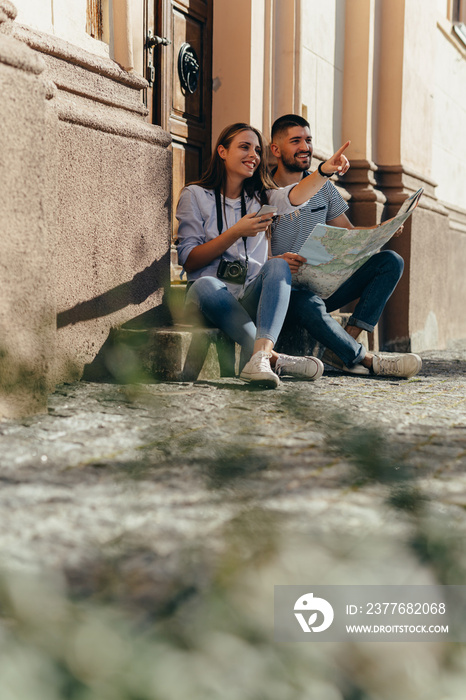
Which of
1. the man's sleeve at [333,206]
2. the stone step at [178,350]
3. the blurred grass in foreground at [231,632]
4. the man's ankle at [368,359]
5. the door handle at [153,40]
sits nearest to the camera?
the blurred grass in foreground at [231,632]

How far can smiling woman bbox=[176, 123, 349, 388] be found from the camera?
11.7 ft

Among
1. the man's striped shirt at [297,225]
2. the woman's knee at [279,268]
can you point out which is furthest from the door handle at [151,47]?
the woman's knee at [279,268]

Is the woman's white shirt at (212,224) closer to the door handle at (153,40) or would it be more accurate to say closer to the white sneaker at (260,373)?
the white sneaker at (260,373)

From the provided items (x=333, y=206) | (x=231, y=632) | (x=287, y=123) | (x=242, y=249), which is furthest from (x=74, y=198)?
(x=231, y=632)

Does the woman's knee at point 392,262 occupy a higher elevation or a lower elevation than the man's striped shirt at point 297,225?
lower

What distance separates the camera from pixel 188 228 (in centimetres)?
391

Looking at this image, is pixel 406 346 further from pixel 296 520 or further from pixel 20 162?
pixel 296 520

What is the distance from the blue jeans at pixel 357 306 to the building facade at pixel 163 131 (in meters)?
0.72

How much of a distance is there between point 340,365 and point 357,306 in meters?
0.37

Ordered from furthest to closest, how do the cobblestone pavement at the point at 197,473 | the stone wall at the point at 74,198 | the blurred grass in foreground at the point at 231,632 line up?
the stone wall at the point at 74,198 → the cobblestone pavement at the point at 197,473 → the blurred grass in foreground at the point at 231,632

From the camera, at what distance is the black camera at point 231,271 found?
149 inches

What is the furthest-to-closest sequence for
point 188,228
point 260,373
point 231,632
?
point 188,228, point 260,373, point 231,632

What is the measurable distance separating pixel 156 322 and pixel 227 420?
2878 millimetres

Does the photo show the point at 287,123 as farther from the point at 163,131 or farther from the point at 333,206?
the point at 163,131
